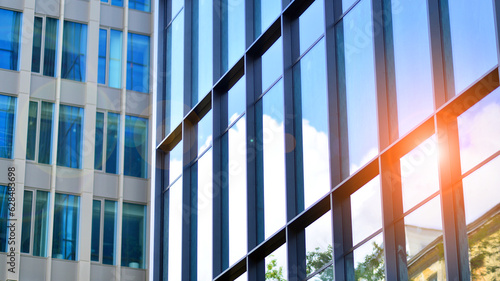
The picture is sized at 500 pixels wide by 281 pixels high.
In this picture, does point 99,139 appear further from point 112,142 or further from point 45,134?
point 45,134

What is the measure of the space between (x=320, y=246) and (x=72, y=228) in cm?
1819

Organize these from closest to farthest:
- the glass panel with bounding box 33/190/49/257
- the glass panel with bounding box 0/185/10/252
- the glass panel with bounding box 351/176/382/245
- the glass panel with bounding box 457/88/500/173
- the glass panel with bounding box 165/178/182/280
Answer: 1. the glass panel with bounding box 457/88/500/173
2. the glass panel with bounding box 351/176/382/245
3. the glass panel with bounding box 165/178/182/280
4. the glass panel with bounding box 0/185/10/252
5. the glass panel with bounding box 33/190/49/257

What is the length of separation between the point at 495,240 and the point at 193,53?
49.7 ft

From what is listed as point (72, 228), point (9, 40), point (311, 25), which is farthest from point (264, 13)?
point (9, 40)

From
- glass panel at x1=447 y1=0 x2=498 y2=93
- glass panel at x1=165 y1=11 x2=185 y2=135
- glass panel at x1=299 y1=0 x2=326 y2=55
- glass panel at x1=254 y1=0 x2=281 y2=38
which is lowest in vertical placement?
glass panel at x1=447 y1=0 x2=498 y2=93

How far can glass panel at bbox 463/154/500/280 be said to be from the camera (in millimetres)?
12188

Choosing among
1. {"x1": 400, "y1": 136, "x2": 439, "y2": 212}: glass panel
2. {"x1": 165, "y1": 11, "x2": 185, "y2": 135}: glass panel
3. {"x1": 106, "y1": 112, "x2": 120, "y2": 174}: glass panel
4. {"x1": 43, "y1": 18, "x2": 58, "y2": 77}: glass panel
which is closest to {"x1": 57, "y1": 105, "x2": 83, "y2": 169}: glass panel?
{"x1": 106, "y1": 112, "x2": 120, "y2": 174}: glass panel

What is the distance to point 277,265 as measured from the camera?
18750 mm

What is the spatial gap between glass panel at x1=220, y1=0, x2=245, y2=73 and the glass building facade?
6 centimetres

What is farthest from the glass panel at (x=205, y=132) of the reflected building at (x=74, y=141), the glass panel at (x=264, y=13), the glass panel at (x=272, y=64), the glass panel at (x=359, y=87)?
the reflected building at (x=74, y=141)

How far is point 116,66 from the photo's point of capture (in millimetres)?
36062

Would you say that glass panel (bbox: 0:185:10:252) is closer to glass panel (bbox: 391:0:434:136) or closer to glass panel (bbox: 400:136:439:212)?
glass panel (bbox: 391:0:434:136)

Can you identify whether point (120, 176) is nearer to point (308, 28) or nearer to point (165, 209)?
point (165, 209)

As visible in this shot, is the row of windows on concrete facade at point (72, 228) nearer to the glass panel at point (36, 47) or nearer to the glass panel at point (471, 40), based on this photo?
the glass panel at point (36, 47)
